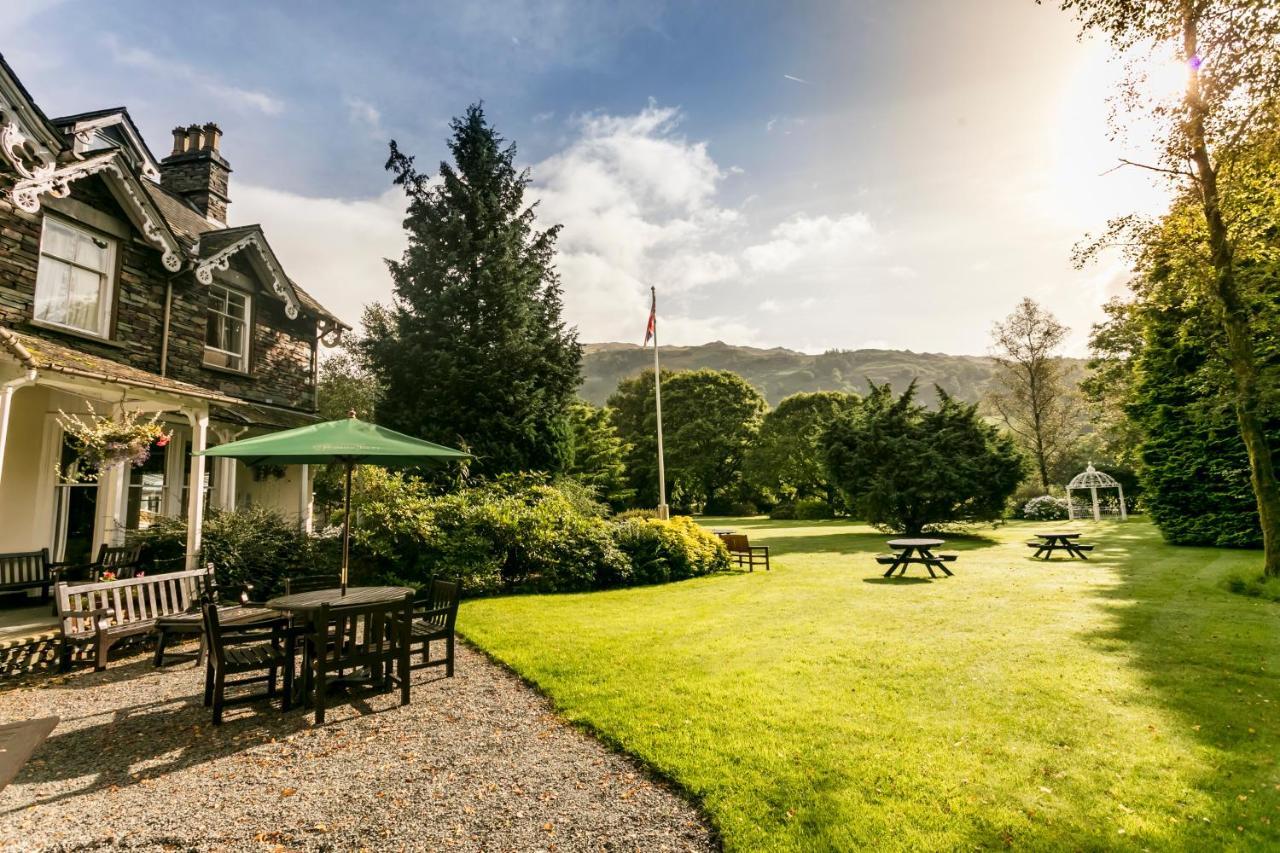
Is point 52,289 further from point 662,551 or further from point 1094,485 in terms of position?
point 1094,485

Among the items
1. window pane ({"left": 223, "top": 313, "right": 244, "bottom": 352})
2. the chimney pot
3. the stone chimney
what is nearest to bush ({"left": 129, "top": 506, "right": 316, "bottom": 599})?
window pane ({"left": 223, "top": 313, "right": 244, "bottom": 352})

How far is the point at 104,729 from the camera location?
4852 mm

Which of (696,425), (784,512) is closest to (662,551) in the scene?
(784,512)

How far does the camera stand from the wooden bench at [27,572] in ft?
28.7

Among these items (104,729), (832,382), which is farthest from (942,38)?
(832,382)

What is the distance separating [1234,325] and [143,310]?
20735 millimetres

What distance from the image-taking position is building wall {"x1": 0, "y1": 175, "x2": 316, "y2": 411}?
9109 millimetres

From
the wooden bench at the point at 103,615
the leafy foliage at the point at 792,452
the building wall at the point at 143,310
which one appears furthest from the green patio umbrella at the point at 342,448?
the leafy foliage at the point at 792,452

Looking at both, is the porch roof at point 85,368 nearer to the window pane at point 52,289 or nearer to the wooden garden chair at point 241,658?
the window pane at point 52,289

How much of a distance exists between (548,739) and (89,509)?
35.9 ft

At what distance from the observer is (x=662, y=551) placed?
13.3m

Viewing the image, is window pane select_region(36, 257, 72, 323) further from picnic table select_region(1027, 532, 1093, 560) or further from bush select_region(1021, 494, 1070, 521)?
bush select_region(1021, 494, 1070, 521)

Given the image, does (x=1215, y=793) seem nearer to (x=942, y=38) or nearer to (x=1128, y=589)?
(x=1128, y=589)

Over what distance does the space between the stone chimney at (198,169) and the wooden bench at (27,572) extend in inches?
386
